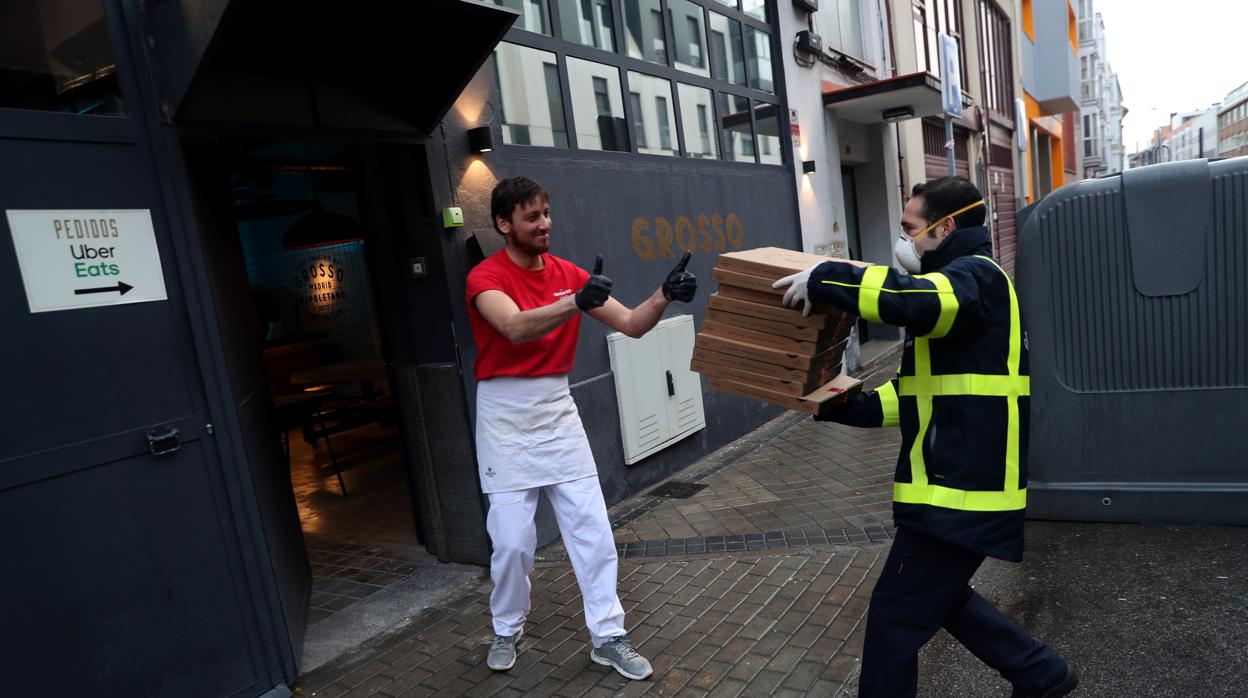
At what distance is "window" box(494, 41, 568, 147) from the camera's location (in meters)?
5.12

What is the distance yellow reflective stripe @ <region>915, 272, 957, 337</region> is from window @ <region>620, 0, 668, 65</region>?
193 inches

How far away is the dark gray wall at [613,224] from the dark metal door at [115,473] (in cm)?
158

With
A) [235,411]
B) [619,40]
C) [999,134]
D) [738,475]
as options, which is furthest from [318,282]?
[999,134]

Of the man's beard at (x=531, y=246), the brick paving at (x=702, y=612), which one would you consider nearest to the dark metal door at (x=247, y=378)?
the brick paving at (x=702, y=612)

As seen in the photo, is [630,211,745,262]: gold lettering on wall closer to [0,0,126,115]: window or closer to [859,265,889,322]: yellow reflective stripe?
[0,0,126,115]: window

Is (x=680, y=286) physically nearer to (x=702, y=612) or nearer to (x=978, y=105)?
(x=702, y=612)

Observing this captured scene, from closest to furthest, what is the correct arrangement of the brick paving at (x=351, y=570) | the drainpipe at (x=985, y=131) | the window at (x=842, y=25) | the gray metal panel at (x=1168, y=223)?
the gray metal panel at (x=1168, y=223)
the brick paving at (x=351, y=570)
the window at (x=842, y=25)
the drainpipe at (x=985, y=131)

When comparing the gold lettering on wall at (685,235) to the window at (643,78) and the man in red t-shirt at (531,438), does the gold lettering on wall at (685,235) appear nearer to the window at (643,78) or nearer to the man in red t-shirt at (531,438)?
the window at (643,78)

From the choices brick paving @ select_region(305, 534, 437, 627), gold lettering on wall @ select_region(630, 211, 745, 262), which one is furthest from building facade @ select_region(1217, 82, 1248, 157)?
brick paving @ select_region(305, 534, 437, 627)

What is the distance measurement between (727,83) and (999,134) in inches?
664

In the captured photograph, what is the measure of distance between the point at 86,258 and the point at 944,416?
302cm

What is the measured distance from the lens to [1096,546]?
417 centimetres

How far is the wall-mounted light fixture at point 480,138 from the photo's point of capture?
463cm

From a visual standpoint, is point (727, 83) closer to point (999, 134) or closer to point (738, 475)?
point (738, 475)
